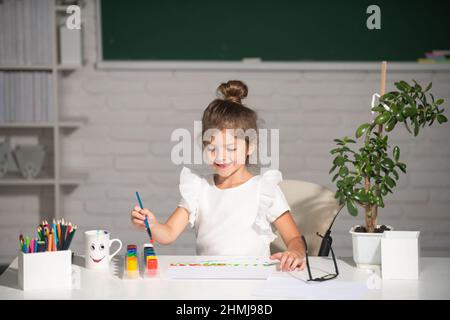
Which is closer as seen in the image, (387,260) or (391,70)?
(387,260)

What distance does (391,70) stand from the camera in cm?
338

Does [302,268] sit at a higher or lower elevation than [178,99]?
lower

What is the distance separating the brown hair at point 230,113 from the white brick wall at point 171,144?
136cm

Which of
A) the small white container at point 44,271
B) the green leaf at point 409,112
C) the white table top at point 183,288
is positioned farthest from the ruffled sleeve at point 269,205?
A: the small white container at point 44,271

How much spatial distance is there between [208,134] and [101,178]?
1.58 m

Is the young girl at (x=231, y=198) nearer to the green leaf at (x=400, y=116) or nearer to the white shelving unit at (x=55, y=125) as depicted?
the green leaf at (x=400, y=116)

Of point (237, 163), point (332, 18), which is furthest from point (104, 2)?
point (237, 163)

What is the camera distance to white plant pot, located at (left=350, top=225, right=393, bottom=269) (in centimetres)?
167

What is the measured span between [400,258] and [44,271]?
801 mm

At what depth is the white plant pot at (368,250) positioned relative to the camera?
1.67m

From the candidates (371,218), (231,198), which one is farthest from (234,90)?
(371,218)

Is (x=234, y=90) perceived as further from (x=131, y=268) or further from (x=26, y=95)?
(x=26, y=95)
